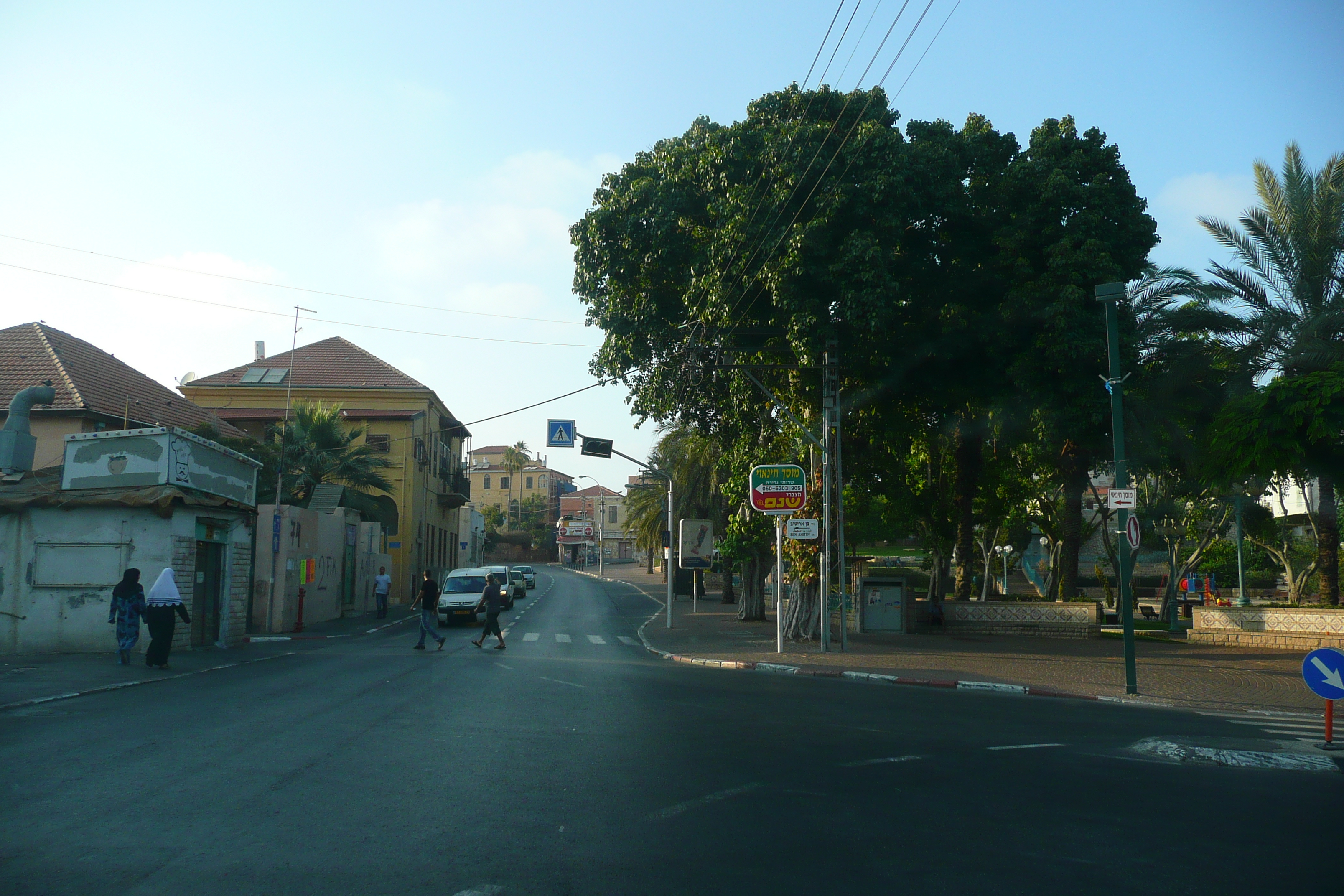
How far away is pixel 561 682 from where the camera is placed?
15086 millimetres

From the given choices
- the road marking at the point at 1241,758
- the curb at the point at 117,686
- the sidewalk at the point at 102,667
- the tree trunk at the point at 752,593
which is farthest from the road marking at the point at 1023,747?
the tree trunk at the point at 752,593

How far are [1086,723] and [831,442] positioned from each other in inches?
438

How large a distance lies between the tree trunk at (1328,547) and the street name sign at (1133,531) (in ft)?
39.1

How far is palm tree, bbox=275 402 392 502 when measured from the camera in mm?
35531

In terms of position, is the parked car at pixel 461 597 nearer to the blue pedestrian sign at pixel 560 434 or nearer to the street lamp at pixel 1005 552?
the blue pedestrian sign at pixel 560 434

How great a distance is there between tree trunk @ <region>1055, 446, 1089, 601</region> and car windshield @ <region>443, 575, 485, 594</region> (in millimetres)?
18322

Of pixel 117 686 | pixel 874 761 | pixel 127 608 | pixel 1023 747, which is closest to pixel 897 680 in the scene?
pixel 1023 747

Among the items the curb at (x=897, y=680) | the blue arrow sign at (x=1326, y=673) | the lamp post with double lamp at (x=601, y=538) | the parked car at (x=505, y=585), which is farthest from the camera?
the lamp post with double lamp at (x=601, y=538)

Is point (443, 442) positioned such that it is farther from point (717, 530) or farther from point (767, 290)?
point (767, 290)

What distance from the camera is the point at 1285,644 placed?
24.2 metres

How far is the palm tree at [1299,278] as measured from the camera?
2283 centimetres

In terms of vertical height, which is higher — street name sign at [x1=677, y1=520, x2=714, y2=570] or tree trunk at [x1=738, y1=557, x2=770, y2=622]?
street name sign at [x1=677, y1=520, x2=714, y2=570]

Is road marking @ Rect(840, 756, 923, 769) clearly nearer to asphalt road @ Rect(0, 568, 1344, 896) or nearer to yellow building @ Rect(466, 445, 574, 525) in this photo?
asphalt road @ Rect(0, 568, 1344, 896)

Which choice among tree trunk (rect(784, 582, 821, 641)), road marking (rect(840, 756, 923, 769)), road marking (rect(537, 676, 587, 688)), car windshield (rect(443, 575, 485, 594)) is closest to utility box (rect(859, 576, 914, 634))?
tree trunk (rect(784, 582, 821, 641))
